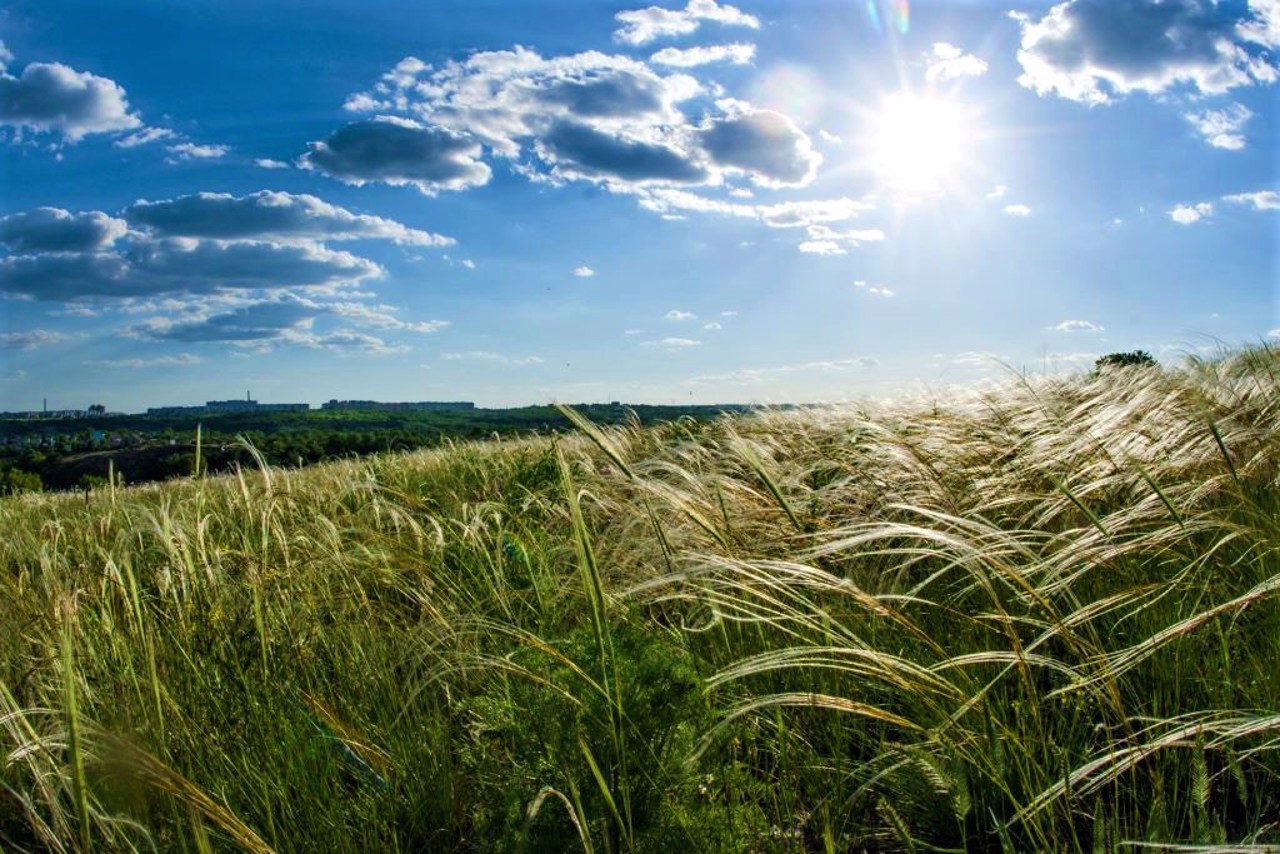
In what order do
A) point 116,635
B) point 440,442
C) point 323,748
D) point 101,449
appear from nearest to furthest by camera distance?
1. point 323,748
2. point 116,635
3. point 440,442
4. point 101,449

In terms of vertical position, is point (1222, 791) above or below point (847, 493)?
below

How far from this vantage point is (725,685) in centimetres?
184

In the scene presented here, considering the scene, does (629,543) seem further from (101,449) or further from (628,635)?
(101,449)

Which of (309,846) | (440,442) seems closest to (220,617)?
(309,846)

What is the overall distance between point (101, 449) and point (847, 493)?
28851 mm

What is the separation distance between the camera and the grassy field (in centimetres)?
131

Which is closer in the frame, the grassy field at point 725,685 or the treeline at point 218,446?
the grassy field at point 725,685

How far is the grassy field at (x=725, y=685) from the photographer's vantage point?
1.31 metres

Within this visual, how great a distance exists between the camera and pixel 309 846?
162 centimetres

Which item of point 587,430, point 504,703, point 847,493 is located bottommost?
point 504,703

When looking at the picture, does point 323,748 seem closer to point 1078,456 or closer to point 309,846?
point 309,846

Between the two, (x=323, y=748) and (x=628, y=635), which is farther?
(x=323, y=748)

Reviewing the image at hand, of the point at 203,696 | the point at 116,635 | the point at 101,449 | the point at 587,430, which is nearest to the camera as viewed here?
the point at 587,430

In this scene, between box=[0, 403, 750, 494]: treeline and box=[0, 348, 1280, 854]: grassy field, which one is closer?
box=[0, 348, 1280, 854]: grassy field
